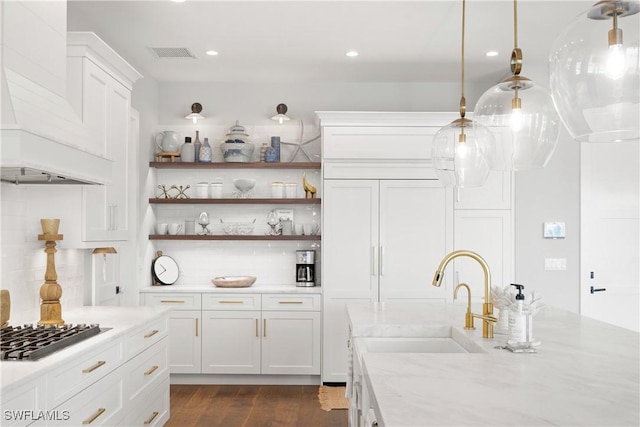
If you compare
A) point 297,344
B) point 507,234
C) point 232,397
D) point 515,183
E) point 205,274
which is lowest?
point 232,397

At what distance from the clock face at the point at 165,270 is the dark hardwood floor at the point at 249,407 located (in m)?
0.99

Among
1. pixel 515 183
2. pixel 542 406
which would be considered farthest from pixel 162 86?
pixel 542 406

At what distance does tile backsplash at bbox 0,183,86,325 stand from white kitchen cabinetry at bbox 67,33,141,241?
29cm

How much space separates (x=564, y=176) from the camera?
5.12 meters

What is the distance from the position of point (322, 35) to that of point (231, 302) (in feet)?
7.89

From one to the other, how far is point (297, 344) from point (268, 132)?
2.08m

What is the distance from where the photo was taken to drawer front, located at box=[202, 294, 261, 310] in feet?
16.6

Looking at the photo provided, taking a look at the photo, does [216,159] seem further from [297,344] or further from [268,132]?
[297,344]

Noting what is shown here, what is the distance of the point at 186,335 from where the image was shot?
5.04 m

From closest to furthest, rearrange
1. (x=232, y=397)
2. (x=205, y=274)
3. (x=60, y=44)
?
(x=60, y=44)
(x=232, y=397)
(x=205, y=274)

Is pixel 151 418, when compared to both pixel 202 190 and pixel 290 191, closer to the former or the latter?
pixel 202 190

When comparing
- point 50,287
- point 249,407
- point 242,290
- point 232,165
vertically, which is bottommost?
point 249,407

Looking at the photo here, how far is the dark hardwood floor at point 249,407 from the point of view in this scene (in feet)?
13.4

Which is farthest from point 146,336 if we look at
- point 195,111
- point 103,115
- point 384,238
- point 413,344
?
point 195,111
